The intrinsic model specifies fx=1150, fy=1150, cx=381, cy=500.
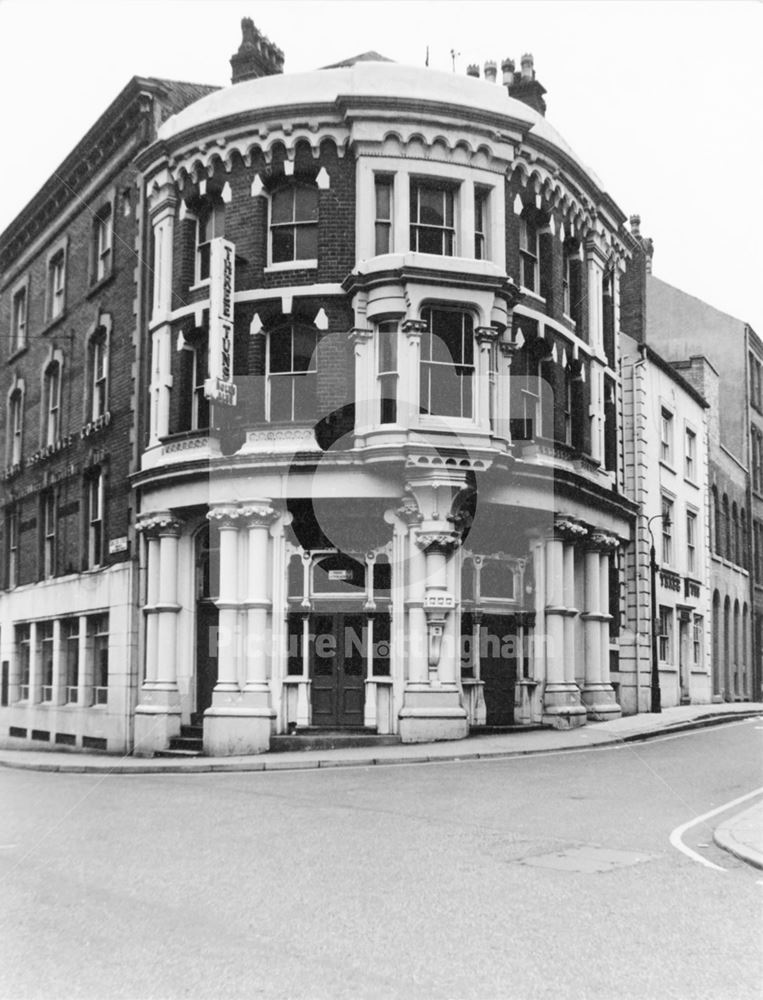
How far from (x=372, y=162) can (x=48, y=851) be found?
15920mm

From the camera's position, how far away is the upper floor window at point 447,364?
22.1 meters

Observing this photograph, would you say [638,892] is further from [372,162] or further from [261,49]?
[261,49]

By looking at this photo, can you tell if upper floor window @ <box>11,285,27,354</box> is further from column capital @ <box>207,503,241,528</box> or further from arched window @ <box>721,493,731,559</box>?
arched window @ <box>721,493,731,559</box>

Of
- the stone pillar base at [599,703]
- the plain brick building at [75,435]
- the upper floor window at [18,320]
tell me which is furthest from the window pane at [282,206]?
the upper floor window at [18,320]

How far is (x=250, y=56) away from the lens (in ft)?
83.5

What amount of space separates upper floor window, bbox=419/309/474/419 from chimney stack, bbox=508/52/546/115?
25.8ft

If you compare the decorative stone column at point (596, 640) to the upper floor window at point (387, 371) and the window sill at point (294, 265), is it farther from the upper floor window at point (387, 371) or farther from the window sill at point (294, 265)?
the window sill at point (294, 265)

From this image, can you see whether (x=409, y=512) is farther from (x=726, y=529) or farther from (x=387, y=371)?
(x=726, y=529)

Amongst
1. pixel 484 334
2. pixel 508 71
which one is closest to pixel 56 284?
pixel 508 71

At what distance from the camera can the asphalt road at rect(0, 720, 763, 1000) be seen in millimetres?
6082

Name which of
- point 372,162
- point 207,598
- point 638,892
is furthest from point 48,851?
point 372,162

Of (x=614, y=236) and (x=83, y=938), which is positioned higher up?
(x=614, y=236)

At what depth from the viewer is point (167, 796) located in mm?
14867

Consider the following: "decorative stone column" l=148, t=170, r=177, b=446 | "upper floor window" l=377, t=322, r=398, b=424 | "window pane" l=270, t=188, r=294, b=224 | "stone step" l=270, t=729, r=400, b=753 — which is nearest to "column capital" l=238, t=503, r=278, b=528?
"upper floor window" l=377, t=322, r=398, b=424
